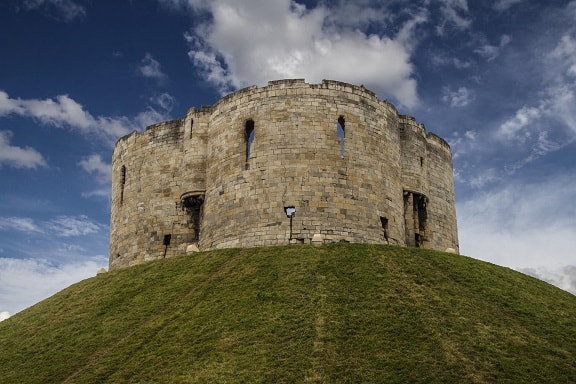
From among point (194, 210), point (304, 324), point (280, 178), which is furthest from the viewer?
point (194, 210)

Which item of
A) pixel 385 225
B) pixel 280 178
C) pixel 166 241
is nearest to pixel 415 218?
pixel 385 225

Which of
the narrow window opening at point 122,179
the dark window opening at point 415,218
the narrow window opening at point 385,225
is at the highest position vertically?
the narrow window opening at point 122,179

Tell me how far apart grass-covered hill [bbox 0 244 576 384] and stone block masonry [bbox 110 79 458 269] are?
7.83 feet

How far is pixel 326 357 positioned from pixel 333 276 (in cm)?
664

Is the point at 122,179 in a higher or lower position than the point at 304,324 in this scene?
higher

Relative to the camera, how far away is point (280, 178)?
104ft

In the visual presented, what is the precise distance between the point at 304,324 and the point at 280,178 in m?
11.5

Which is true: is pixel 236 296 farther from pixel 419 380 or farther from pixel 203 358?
pixel 419 380

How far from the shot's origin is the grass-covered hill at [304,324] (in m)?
18.7

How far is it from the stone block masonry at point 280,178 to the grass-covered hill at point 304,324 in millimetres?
2386

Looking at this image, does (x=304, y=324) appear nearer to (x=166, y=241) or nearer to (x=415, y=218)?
(x=166, y=241)

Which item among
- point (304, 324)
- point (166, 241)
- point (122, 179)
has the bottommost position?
point (304, 324)

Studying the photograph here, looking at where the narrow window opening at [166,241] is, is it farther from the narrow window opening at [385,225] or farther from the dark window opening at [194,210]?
the narrow window opening at [385,225]

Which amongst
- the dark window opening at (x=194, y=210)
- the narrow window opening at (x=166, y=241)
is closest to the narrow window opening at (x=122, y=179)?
the narrow window opening at (x=166, y=241)
